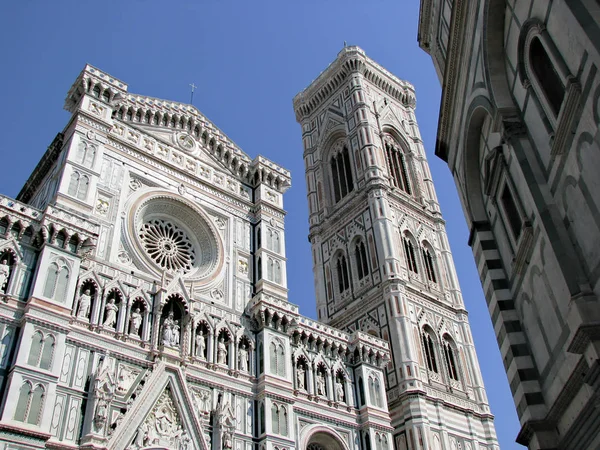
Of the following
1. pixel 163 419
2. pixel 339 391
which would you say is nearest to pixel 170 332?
pixel 163 419

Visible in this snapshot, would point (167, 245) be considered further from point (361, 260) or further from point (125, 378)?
point (361, 260)

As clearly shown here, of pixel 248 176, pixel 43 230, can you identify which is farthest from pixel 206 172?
pixel 43 230

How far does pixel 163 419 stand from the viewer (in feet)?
50.6

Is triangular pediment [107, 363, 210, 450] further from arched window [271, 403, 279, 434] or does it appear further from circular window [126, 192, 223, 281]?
circular window [126, 192, 223, 281]

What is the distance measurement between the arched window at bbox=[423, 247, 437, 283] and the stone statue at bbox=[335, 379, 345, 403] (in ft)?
37.1

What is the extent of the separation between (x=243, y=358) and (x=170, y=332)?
2.76 metres

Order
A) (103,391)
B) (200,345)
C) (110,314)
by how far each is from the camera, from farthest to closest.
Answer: (200,345) < (110,314) < (103,391)

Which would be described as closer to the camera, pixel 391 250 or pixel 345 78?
pixel 391 250

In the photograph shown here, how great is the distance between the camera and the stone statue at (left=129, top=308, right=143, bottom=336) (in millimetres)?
16422

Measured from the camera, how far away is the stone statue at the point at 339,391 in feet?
66.3

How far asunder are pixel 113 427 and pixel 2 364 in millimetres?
3069

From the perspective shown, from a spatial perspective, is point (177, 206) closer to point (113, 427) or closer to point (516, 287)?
point (113, 427)

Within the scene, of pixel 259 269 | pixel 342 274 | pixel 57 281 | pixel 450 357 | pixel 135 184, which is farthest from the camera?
pixel 342 274

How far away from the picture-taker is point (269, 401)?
17.7 m
